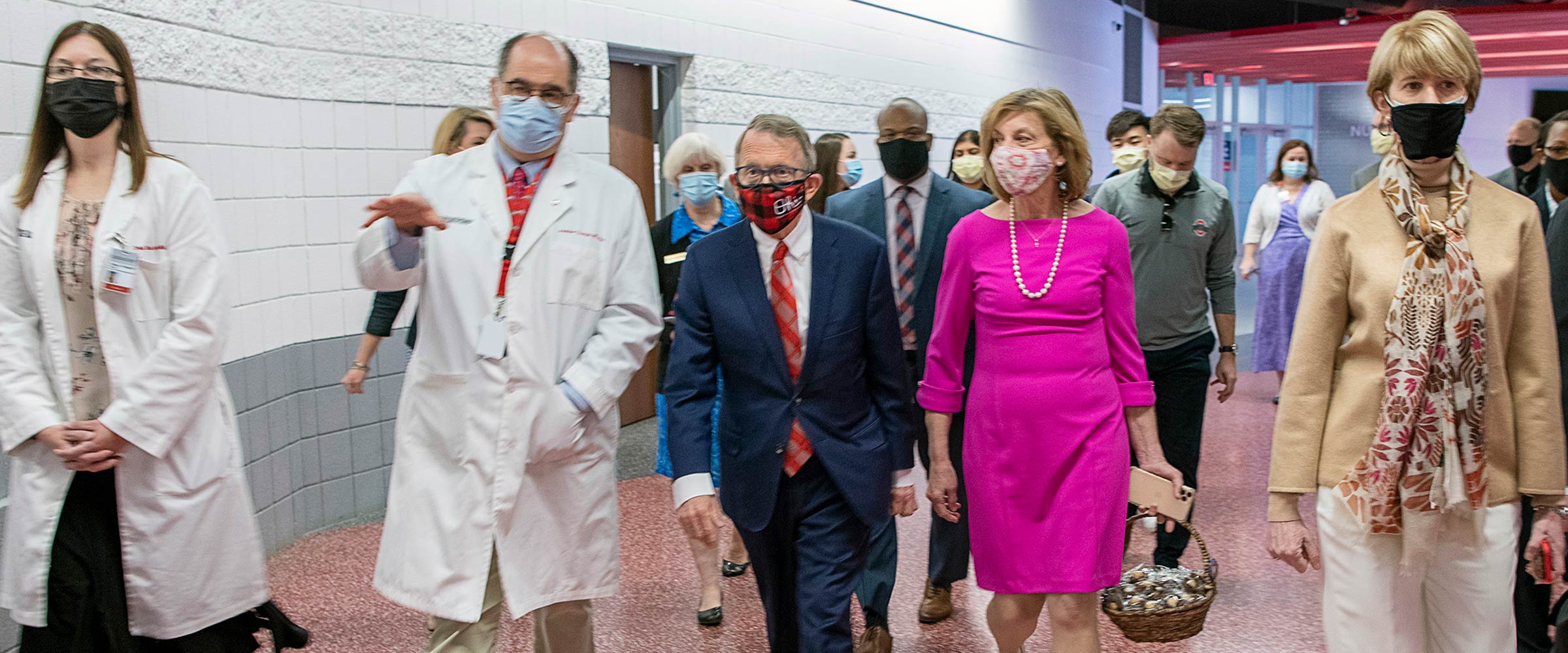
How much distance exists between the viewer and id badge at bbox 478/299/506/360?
2.75 metres

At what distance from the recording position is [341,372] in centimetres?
542

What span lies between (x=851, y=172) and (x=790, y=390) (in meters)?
3.01

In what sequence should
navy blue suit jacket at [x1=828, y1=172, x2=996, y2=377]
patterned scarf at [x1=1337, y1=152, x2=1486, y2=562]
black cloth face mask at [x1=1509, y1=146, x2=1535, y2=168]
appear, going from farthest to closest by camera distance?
1. black cloth face mask at [x1=1509, y1=146, x2=1535, y2=168]
2. navy blue suit jacket at [x1=828, y1=172, x2=996, y2=377]
3. patterned scarf at [x1=1337, y1=152, x2=1486, y2=562]

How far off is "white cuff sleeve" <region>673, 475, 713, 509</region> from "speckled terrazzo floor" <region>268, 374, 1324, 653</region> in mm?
1315

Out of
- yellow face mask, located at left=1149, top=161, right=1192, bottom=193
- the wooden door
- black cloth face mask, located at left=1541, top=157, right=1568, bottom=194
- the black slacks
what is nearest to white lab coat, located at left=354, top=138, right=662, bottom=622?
the black slacks

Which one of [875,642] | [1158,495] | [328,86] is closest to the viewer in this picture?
[1158,495]

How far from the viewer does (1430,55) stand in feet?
7.43

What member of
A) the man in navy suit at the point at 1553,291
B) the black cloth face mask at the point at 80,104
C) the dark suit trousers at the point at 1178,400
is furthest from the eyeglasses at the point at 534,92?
the dark suit trousers at the point at 1178,400

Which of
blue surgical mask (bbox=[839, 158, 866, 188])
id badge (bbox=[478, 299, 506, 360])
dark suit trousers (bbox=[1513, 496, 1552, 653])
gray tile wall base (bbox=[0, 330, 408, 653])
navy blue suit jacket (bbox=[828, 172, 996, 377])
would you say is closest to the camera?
id badge (bbox=[478, 299, 506, 360])

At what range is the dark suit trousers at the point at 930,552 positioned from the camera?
150 inches

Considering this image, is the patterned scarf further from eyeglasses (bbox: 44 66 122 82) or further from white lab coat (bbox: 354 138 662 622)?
eyeglasses (bbox: 44 66 122 82)

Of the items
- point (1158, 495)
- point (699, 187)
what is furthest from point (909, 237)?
point (1158, 495)

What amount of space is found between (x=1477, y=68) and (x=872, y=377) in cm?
137

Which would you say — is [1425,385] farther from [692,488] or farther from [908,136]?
[908,136]
